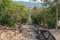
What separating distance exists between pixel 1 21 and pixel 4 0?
1.87 m

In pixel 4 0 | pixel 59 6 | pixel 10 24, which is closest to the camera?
pixel 10 24

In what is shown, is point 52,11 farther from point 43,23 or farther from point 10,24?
point 10,24

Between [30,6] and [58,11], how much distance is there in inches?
342

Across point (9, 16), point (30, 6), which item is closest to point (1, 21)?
point (9, 16)

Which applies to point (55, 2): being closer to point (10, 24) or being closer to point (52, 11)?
point (52, 11)

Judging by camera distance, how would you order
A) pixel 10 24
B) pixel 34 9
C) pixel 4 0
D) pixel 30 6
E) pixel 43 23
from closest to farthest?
pixel 10 24 → pixel 4 0 → pixel 43 23 → pixel 34 9 → pixel 30 6

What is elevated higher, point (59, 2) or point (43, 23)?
point (59, 2)

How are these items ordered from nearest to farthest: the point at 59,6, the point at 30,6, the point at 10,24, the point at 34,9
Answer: the point at 10,24, the point at 59,6, the point at 34,9, the point at 30,6

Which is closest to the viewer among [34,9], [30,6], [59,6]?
[59,6]

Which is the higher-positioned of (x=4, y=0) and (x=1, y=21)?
(x=4, y=0)

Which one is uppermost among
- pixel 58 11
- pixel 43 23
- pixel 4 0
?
pixel 4 0

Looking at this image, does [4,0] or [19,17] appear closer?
[4,0]

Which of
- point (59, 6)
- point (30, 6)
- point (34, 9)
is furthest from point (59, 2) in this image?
point (30, 6)

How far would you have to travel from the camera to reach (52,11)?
18562 mm
